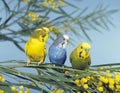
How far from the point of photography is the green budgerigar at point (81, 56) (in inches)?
29.4

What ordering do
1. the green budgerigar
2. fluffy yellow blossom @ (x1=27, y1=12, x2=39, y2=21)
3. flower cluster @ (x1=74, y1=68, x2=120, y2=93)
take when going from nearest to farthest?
flower cluster @ (x1=74, y1=68, x2=120, y2=93) < the green budgerigar < fluffy yellow blossom @ (x1=27, y1=12, x2=39, y2=21)

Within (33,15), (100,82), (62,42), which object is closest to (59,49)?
(62,42)

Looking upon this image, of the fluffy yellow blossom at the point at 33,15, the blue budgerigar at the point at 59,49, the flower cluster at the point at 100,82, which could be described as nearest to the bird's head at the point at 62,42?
the blue budgerigar at the point at 59,49

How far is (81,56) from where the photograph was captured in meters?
0.78

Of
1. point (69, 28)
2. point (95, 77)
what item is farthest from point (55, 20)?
point (95, 77)

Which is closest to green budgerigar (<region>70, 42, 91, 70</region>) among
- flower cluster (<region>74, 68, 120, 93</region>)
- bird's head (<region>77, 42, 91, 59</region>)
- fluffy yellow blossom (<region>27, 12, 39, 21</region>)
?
bird's head (<region>77, 42, 91, 59</region>)

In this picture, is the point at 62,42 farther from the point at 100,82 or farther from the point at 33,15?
the point at 33,15

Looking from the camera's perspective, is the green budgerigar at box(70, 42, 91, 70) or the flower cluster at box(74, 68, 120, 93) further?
the green budgerigar at box(70, 42, 91, 70)

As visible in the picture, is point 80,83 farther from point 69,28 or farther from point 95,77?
point 69,28

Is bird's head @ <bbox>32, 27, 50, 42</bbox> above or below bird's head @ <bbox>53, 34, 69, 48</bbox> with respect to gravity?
above

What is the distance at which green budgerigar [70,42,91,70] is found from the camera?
0.75m

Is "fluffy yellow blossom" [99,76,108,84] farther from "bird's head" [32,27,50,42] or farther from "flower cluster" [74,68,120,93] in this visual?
"bird's head" [32,27,50,42]

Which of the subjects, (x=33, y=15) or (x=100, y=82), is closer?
(x=100, y=82)

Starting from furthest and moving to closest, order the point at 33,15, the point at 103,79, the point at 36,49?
1. the point at 33,15
2. the point at 36,49
3. the point at 103,79
